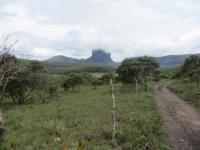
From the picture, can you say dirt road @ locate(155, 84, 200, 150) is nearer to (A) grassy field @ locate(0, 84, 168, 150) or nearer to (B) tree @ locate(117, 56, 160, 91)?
(A) grassy field @ locate(0, 84, 168, 150)

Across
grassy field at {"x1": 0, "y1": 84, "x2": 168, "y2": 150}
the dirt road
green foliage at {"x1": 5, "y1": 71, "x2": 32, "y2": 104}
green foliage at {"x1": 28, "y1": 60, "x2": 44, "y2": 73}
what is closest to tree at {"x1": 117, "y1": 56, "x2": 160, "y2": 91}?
green foliage at {"x1": 28, "y1": 60, "x2": 44, "y2": 73}

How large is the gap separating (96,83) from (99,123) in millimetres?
48124

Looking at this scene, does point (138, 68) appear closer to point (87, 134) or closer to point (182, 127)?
point (182, 127)

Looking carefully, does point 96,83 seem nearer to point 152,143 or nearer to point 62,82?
point 62,82

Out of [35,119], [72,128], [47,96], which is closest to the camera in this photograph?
[72,128]

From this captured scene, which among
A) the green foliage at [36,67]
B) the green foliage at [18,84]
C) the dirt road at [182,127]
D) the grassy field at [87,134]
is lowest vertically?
the dirt road at [182,127]

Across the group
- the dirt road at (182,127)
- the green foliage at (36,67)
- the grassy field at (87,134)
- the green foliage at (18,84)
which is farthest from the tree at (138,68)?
the grassy field at (87,134)

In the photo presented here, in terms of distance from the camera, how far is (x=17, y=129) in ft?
58.7

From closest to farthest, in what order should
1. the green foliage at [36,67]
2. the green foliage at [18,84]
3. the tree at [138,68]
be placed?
1. the green foliage at [18,84]
2. the green foliage at [36,67]
3. the tree at [138,68]

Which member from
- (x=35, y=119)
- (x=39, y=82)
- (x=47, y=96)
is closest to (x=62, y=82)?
(x=47, y=96)

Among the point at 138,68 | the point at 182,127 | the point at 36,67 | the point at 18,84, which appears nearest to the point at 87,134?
the point at 182,127

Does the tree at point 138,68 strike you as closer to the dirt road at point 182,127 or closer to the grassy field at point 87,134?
the dirt road at point 182,127

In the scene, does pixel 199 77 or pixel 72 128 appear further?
pixel 199 77

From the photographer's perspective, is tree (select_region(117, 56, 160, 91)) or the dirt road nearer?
the dirt road
